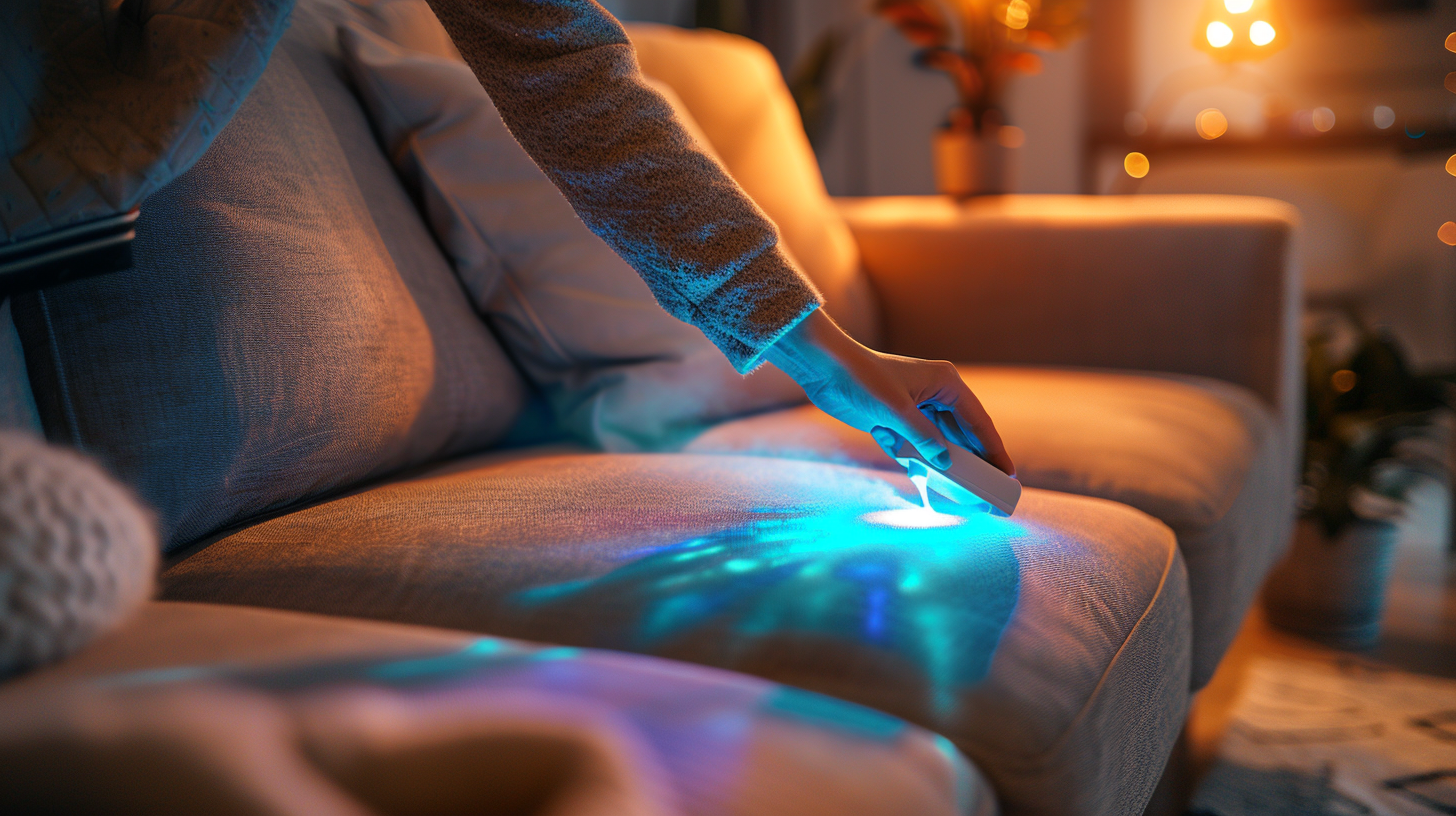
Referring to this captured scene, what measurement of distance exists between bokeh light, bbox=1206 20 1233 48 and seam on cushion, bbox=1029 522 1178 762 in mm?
1774

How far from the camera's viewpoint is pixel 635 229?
647 mm

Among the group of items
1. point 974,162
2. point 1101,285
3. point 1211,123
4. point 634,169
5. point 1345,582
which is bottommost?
point 1345,582

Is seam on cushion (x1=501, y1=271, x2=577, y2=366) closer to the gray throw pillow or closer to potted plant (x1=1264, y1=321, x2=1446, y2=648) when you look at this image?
the gray throw pillow

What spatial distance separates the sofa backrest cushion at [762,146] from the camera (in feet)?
4.07

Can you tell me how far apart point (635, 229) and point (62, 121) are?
1.15ft

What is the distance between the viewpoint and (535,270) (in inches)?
36.7

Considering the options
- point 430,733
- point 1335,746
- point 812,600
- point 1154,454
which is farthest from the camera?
point 1335,746

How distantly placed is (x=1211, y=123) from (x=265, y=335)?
131 inches

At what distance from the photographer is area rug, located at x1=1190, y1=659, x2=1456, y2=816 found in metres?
0.99

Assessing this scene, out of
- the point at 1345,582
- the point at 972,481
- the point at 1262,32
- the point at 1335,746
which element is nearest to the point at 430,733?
the point at 972,481

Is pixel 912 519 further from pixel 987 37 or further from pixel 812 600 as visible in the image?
pixel 987 37

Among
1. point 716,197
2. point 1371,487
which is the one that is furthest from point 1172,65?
point 716,197

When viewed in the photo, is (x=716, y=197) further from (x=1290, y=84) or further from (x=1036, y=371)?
(x=1290, y=84)

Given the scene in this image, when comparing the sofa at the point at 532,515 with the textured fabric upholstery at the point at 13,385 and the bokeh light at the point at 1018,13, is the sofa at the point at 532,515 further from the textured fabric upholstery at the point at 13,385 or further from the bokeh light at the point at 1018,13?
the bokeh light at the point at 1018,13
